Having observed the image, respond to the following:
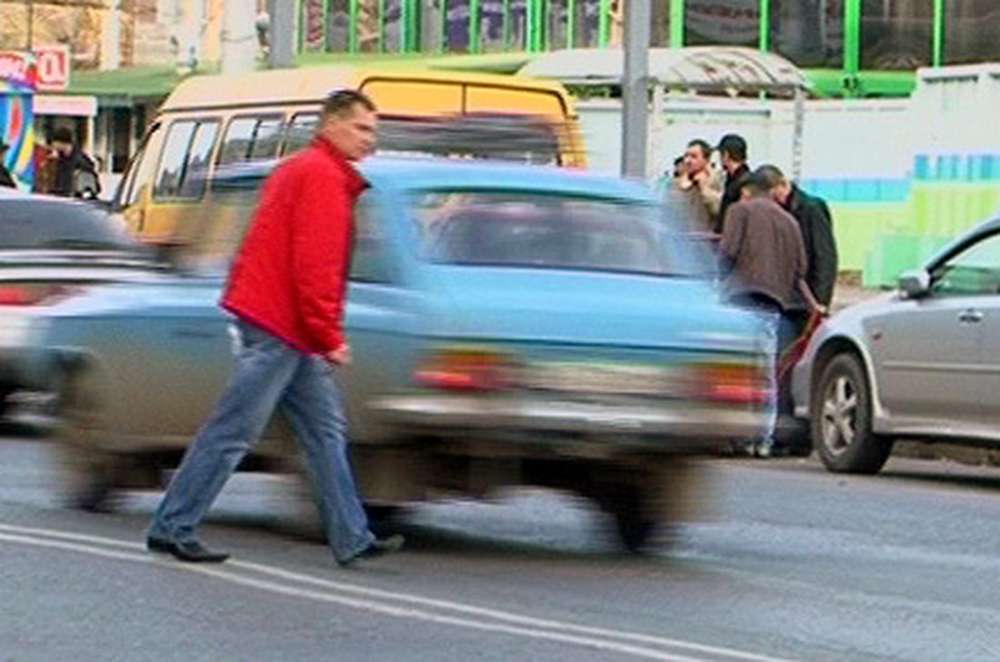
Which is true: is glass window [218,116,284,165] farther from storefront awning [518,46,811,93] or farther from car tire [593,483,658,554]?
storefront awning [518,46,811,93]

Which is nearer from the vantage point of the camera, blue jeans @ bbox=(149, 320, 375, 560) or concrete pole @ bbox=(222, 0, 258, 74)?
blue jeans @ bbox=(149, 320, 375, 560)

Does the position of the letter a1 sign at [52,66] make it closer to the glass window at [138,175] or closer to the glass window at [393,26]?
the glass window at [138,175]

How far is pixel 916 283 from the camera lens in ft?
59.9

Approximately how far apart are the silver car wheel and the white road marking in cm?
739

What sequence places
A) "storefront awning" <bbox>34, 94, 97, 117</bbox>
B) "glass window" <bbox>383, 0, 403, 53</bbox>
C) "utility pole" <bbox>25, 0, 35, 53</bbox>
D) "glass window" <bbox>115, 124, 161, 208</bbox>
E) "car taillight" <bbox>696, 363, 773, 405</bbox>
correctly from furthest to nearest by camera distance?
1. "utility pole" <bbox>25, 0, 35, 53</bbox>
2. "glass window" <bbox>383, 0, 403, 53</bbox>
3. "storefront awning" <bbox>34, 94, 97, 117</bbox>
4. "glass window" <bbox>115, 124, 161, 208</bbox>
5. "car taillight" <bbox>696, 363, 773, 405</bbox>

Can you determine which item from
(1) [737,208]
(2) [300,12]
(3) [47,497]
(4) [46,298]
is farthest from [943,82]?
(2) [300,12]

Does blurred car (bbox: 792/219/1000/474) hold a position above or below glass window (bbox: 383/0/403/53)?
below

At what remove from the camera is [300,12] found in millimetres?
65688

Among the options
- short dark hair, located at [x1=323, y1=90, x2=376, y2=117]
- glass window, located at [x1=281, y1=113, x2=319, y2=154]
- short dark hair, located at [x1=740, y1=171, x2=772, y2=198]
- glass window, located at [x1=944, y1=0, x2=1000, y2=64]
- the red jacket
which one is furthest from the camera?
glass window, located at [x1=944, y1=0, x2=1000, y2=64]

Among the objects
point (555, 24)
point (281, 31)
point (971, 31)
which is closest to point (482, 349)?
point (281, 31)

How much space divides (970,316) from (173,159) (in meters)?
6.93

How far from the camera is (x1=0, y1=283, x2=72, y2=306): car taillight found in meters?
19.2

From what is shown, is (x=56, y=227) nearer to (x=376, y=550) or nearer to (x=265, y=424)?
(x=265, y=424)

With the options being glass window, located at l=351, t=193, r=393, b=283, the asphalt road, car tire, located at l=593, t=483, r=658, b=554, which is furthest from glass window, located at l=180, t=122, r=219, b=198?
car tire, located at l=593, t=483, r=658, b=554
